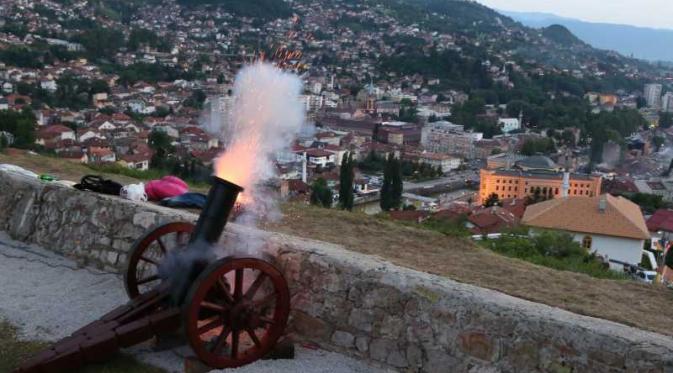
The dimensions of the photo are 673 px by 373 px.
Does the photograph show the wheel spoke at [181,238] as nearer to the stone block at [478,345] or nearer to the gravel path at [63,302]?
the gravel path at [63,302]

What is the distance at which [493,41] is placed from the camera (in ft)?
443

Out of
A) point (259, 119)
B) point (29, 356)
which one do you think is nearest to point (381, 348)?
point (259, 119)

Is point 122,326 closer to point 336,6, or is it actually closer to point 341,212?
point 341,212

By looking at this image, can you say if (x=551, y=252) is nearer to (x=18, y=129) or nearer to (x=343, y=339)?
(x=343, y=339)

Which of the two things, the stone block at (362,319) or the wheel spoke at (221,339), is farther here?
the stone block at (362,319)

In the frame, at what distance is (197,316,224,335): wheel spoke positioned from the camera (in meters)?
3.44

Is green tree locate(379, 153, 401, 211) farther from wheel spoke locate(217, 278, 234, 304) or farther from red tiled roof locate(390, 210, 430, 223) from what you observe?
wheel spoke locate(217, 278, 234, 304)

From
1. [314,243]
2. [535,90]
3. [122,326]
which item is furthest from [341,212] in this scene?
[535,90]

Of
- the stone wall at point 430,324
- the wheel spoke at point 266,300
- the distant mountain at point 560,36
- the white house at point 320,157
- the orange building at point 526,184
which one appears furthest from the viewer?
the distant mountain at point 560,36

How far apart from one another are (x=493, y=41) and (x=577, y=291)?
136319 millimetres

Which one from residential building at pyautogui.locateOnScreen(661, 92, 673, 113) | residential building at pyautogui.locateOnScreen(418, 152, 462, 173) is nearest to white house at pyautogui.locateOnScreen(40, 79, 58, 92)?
residential building at pyautogui.locateOnScreen(418, 152, 462, 173)

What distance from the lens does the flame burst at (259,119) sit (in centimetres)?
432

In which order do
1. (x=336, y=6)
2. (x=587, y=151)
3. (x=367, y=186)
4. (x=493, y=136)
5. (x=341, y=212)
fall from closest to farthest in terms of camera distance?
(x=341, y=212) → (x=367, y=186) → (x=587, y=151) → (x=493, y=136) → (x=336, y=6)

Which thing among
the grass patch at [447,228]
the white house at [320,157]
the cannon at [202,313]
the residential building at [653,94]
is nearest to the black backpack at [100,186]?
the cannon at [202,313]
